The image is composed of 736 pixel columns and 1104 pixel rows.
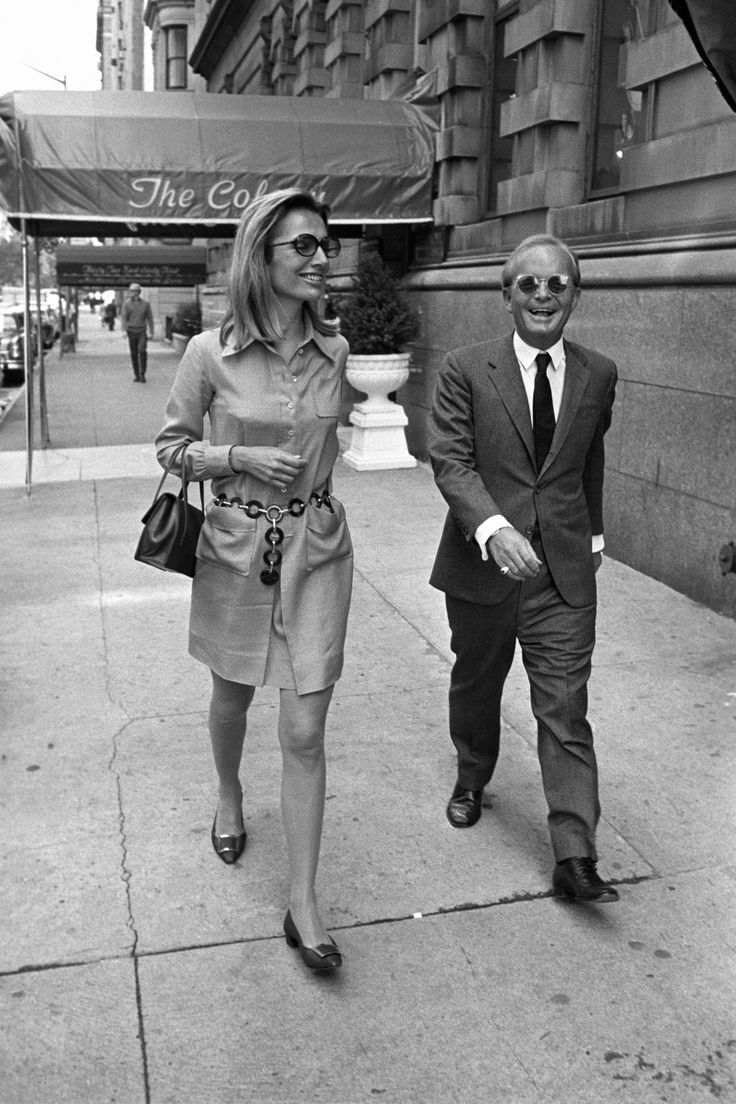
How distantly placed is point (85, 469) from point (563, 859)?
9690 mm

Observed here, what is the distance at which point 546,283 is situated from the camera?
354 cm

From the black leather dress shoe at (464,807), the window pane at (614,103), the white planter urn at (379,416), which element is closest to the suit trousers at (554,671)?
the black leather dress shoe at (464,807)

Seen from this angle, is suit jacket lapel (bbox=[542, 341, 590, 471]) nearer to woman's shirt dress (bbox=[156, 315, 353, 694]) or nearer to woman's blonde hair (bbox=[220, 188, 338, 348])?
woman's shirt dress (bbox=[156, 315, 353, 694])

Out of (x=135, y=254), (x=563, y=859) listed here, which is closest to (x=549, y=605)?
(x=563, y=859)

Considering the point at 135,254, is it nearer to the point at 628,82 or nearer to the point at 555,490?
the point at 628,82

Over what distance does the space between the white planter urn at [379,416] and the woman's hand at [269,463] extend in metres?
8.82

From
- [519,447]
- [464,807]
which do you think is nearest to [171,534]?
[519,447]

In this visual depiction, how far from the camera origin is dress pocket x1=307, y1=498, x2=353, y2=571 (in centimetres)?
340

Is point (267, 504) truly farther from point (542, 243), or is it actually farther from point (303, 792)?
point (542, 243)

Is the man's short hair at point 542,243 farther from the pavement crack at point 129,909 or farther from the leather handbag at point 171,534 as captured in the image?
the pavement crack at point 129,909

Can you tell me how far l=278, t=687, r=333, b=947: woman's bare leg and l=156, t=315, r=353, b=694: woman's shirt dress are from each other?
7cm

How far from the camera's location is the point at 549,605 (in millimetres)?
3773

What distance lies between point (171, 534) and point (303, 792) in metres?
0.84

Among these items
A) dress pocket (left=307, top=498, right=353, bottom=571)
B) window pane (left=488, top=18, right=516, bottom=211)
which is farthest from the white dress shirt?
window pane (left=488, top=18, right=516, bottom=211)
